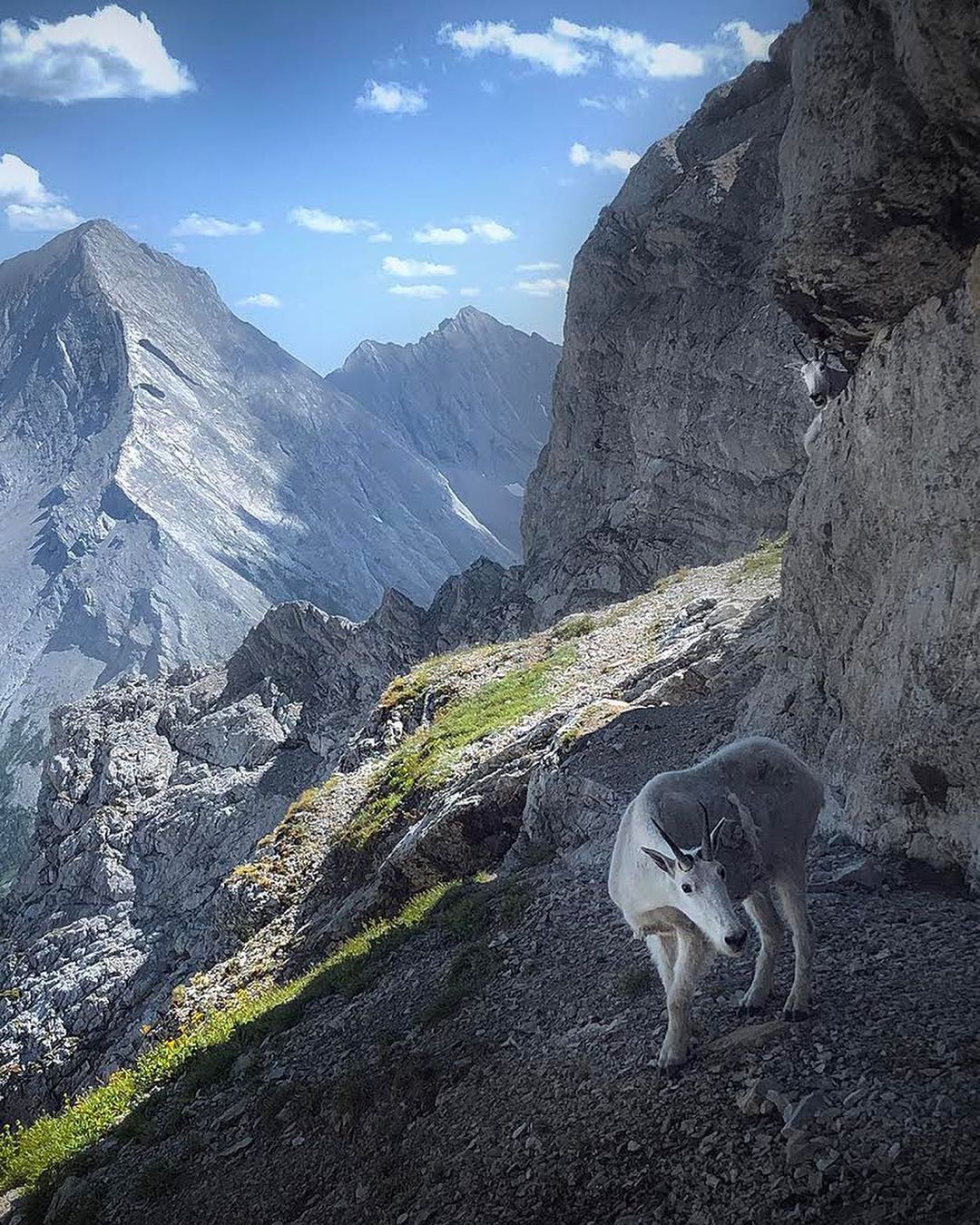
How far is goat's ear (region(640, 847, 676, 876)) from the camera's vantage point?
689 cm

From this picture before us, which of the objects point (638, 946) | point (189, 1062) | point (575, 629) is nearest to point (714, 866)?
point (638, 946)

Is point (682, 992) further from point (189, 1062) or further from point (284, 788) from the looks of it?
point (284, 788)

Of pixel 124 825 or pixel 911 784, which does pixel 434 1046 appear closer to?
pixel 911 784

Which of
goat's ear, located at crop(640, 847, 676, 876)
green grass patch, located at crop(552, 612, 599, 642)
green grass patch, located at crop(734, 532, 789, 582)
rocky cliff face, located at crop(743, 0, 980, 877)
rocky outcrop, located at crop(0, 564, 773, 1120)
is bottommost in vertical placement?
rocky outcrop, located at crop(0, 564, 773, 1120)

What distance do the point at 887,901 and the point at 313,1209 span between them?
651 centimetres

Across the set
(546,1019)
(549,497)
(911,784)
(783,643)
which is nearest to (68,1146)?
(546,1019)

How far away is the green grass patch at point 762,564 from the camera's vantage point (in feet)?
105

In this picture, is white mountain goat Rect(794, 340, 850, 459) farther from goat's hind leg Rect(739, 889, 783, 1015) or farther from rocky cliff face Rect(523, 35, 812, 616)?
rocky cliff face Rect(523, 35, 812, 616)

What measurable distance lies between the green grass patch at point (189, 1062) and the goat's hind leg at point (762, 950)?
728 centimetres

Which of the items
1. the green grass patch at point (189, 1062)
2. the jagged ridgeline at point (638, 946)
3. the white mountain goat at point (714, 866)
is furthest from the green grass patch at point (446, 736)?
the white mountain goat at point (714, 866)

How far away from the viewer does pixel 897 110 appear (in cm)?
795

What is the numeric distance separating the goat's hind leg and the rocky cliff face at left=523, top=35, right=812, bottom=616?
47123 mm

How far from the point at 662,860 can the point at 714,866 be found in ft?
1.50

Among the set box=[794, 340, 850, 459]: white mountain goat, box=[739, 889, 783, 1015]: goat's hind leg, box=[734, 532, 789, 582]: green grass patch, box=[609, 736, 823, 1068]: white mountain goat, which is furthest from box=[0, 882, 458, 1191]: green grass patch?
box=[734, 532, 789, 582]: green grass patch
